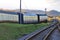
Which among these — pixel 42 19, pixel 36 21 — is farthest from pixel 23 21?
pixel 42 19

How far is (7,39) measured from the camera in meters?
18.0

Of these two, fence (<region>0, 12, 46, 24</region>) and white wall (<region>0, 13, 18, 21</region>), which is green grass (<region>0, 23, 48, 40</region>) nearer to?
white wall (<region>0, 13, 18, 21</region>)

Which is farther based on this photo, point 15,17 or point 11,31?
point 15,17

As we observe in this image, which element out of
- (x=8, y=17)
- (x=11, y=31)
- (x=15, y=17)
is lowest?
(x=11, y=31)

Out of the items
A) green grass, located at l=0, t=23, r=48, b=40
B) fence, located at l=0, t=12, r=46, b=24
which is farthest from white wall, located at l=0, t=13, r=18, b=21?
green grass, located at l=0, t=23, r=48, b=40

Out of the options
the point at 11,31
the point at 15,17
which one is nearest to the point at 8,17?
the point at 15,17

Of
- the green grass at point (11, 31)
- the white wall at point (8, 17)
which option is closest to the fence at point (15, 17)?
the white wall at point (8, 17)

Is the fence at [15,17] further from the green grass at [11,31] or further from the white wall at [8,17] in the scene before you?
the green grass at [11,31]

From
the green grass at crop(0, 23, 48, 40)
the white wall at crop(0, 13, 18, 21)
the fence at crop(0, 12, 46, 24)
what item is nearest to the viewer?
the green grass at crop(0, 23, 48, 40)

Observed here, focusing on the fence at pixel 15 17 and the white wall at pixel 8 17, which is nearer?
the white wall at pixel 8 17

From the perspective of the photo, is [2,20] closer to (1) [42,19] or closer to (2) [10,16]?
(2) [10,16]

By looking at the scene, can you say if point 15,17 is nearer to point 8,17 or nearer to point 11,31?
point 8,17

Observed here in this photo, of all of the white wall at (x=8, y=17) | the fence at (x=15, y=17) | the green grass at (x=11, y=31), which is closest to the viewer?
the green grass at (x=11, y=31)

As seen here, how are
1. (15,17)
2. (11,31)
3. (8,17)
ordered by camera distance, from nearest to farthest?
Result: (11,31)
(8,17)
(15,17)
